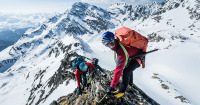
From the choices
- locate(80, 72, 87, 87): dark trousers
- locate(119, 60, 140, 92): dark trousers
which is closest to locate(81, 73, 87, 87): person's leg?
locate(80, 72, 87, 87): dark trousers

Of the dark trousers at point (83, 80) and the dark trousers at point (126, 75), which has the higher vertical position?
the dark trousers at point (126, 75)

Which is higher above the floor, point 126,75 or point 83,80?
point 126,75

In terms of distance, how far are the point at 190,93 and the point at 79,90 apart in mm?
59052

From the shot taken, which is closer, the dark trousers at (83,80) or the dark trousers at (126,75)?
the dark trousers at (126,75)

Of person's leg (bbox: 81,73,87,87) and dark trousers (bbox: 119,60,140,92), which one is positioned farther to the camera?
person's leg (bbox: 81,73,87,87)

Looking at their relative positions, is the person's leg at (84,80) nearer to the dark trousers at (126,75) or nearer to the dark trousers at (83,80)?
the dark trousers at (83,80)

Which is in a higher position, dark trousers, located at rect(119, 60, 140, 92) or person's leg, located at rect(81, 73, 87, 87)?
dark trousers, located at rect(119, 60, 140, 92)

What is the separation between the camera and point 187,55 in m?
119

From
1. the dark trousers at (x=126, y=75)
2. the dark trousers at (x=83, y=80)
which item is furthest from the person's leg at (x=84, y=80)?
the dark trousers at (x=126, y=75)

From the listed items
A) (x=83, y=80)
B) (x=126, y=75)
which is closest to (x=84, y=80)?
(x=83, y=80)

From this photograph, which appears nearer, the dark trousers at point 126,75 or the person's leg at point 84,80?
the dark trousers at point 126,75

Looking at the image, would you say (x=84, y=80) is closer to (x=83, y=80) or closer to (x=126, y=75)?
(x=83, y=80)

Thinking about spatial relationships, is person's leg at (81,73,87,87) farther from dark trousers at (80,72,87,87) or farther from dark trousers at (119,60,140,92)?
dark trousers at (119,60,140,92)

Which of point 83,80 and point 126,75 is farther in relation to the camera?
point 83,80
